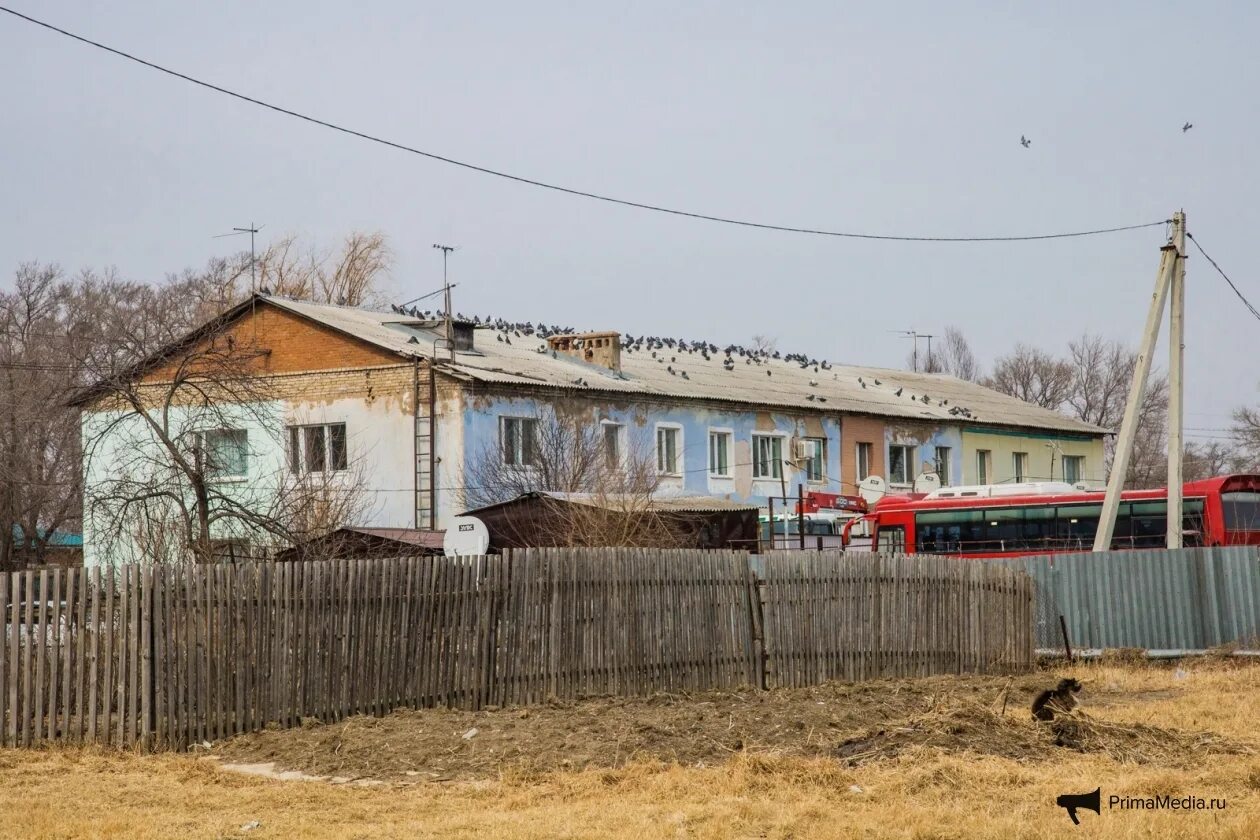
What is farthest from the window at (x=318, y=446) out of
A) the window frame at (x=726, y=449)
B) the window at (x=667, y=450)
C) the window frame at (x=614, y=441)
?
the window frame at (x=726, y=449)

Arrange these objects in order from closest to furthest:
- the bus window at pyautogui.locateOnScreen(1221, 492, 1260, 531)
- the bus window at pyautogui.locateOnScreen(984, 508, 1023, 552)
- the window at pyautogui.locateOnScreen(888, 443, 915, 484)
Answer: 1. the bus window at pyautogui.locateOnScreen(1221, 492, 1260, 531)
2. the bus window at pyautogui.locateOnScreen(984, 508, 1023, 552)
3. the window at pyautogui.locateOnScreen(888, 443, 915, 484)

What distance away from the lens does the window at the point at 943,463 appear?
49719 millimetres

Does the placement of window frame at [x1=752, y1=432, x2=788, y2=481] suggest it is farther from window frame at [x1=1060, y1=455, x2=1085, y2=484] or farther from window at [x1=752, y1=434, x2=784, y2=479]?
window frame at [x1=1060, y1=455, x2=1085, y2=484]

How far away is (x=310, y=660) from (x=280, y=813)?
397 centimetres

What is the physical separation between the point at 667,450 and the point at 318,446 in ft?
29.7

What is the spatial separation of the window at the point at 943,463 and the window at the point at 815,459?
6227 mm

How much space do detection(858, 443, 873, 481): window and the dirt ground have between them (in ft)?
106

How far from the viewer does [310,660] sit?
556 inches

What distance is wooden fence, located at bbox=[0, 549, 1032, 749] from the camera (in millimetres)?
13203

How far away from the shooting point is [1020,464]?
53281mm

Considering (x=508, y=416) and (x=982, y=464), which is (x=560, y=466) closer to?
(x=508, y=416)

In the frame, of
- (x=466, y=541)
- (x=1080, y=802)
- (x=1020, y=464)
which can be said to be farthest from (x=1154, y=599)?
(x=1020, y=464)

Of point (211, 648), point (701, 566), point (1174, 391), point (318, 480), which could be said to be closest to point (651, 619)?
point (701, 566)

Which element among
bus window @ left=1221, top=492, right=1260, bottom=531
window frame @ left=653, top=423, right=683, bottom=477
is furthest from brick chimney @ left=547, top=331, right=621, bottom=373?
bus window @ left=1221, top=492, right=1260, bottom=531
